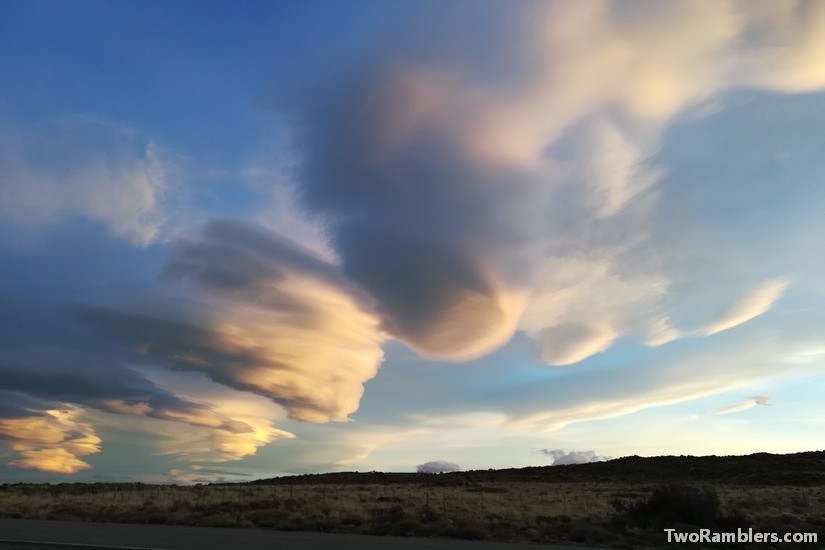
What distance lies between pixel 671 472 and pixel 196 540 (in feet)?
252

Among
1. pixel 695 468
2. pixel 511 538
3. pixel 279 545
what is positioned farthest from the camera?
pixel 695 468

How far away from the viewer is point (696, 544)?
20.0m

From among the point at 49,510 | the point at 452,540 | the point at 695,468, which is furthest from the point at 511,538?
the point at 695,468

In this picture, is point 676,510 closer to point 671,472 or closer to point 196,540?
point 196,540

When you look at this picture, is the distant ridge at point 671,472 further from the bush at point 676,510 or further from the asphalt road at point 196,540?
the asphalt road at point 196,540

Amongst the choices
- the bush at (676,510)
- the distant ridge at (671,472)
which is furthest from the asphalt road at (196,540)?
the distant ridge at (671,472)

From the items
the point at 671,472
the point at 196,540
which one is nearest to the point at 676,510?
the point at 196,540

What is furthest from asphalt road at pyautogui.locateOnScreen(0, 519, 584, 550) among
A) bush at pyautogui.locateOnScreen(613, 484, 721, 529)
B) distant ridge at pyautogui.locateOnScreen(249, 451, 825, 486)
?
distant ridge at pyautogui.locateOnScreen(249, 451, 825, 486)

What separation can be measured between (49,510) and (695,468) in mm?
77257

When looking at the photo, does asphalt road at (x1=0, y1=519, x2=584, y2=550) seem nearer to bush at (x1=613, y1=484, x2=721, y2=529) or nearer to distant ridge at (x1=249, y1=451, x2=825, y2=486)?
bush at (x1=613, y1=484, x2=721, y2=529)

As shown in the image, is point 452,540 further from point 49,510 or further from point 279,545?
point 49,510

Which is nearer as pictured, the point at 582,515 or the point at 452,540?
the point at 452,540

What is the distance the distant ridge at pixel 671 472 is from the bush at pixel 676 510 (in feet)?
163

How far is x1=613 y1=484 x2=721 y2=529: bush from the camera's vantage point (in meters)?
23.7
